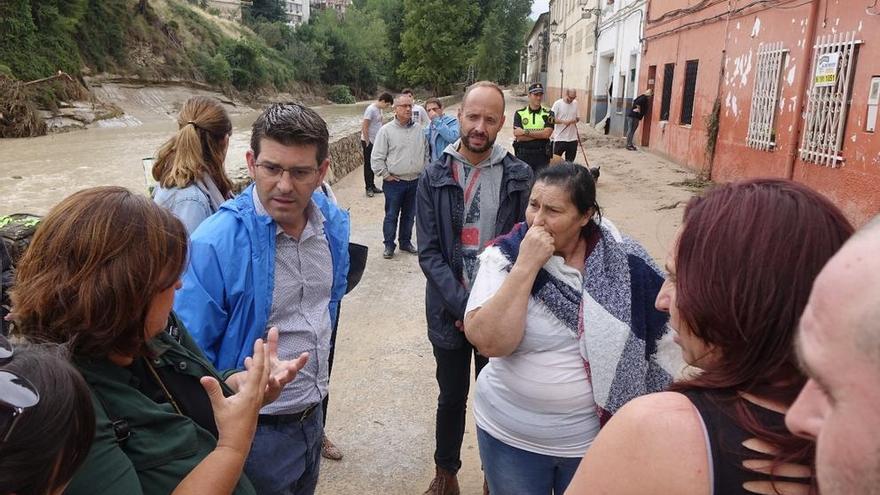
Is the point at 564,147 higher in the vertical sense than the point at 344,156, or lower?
higher

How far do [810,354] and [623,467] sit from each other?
1.37ft

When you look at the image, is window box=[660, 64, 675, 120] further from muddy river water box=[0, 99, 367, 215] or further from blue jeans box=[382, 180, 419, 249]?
blue jeans box=[382, 180, 419, 249]

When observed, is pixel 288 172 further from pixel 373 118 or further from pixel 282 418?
pixel 373 118

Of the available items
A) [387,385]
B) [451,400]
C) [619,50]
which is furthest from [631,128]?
[451,400]

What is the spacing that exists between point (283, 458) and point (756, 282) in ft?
4.84

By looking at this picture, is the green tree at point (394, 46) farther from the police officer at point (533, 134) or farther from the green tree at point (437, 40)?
the police officer at point (533, 134)

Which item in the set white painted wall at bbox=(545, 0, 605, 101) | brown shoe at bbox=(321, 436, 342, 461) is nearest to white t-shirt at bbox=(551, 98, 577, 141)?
brown shoe at bbox=(321, 436, 342, 461)

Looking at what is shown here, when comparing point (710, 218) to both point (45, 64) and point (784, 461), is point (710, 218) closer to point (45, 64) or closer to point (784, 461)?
point (784, 461)

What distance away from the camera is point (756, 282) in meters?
0.94

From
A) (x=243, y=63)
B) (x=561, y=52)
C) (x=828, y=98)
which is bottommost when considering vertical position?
(x=828, y=98)

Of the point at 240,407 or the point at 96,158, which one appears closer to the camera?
the point at 240,407

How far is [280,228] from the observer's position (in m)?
1.92

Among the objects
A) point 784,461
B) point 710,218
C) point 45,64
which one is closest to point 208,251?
point 710,218

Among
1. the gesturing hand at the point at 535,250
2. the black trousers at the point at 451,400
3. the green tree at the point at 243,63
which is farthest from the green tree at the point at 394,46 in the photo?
the gesturing hand at the point at 535,250
